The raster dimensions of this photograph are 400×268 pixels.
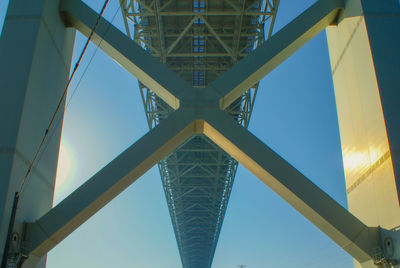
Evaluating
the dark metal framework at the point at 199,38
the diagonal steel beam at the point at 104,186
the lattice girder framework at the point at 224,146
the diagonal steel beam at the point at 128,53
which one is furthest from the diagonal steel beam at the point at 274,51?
the dark metal framework at the point at 199,38

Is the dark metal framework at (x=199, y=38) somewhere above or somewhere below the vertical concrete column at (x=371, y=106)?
above

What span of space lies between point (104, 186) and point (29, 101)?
167cm

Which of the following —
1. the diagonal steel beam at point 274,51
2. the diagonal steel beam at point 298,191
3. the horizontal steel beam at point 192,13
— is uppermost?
the horizontal steel beam at point 192,13

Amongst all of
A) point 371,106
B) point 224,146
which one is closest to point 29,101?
point 224,146

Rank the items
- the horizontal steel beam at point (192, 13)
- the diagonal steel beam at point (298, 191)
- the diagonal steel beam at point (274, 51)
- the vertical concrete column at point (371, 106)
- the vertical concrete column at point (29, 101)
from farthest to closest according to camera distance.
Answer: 1. the horizontal steel beam at point (192, 13)
2. the diagonal steel beam at point (274, 51)
3. the diagonal steel beam at point (298, 191)
4. the vertical concrete column at point (371, 106)
5. the vertical concrete column at point (29, 101)

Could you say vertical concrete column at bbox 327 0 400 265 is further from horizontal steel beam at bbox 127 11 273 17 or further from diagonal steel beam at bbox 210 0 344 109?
horizontal steel beam at bbox 127 11 273 17

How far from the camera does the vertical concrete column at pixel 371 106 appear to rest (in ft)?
18.4

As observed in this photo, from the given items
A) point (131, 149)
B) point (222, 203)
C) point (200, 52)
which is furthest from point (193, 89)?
point (222, 203)

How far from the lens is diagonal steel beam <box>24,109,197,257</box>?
5711 mm

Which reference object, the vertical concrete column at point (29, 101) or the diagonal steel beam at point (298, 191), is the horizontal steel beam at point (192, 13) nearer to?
the vertical concrete column at point (29, 101)

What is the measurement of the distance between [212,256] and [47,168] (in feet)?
240

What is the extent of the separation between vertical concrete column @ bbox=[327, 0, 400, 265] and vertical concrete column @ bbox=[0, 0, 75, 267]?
5.10 m

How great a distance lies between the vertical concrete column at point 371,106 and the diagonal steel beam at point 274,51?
0.42 metres

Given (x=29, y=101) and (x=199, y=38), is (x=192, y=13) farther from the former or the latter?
(x=29, y=101)
